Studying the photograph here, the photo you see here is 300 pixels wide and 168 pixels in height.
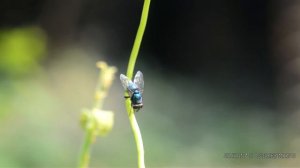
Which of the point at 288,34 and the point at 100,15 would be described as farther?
the point at 100,15

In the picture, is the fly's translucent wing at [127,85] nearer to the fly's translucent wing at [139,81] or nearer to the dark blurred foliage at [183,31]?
the fly's translucent wing at [139,81]

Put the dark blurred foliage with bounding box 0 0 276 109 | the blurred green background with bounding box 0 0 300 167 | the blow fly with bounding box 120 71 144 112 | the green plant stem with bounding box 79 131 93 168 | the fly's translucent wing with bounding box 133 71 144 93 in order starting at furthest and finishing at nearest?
the dark blurred foliage with bounding box 0 0 276 109 → the blurred green background with bounding box 0 0 300 167 → the fly's translucent wing with bounding box 133 71 144 93 → the blow fly with bounding box 120 71 144 112 → the green plant stem with bounding box 79 131 93 168

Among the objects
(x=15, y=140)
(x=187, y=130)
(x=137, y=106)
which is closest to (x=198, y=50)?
(x=187, y=130)

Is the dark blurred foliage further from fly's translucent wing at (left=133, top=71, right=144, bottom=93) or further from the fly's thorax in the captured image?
the fly's thorax

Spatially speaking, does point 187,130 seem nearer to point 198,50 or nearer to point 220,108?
point 220,108

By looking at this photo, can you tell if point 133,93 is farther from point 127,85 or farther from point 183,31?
point 183,31

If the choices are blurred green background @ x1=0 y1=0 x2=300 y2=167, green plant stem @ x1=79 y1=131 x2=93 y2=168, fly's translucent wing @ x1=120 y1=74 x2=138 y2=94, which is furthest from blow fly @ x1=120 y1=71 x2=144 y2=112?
blurred green background @ x1=0 y1=0 x2=300 y2=167

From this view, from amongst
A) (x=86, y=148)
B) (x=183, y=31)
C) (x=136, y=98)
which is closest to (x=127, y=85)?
(x=136, y=98)

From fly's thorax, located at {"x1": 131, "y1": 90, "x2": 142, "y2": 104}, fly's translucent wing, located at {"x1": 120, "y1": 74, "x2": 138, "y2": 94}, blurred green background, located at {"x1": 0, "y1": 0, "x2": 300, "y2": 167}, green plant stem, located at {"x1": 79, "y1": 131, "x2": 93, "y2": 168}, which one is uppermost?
blurred green background, located at {"x1": 0, "y1": 0, "x2": 300, "y2": 167}

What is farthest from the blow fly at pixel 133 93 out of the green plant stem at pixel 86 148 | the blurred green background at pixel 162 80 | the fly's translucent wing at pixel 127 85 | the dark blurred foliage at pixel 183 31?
the dark blurred foliage at pixel 183 31
